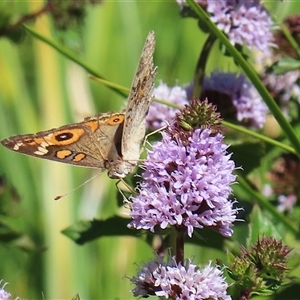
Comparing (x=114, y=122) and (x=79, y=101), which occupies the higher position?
(x=79, y=101)

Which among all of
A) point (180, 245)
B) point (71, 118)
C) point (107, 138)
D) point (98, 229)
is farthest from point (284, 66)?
point (71, 118)

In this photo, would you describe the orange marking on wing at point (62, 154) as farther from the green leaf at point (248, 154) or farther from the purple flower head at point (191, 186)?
the green leaf at point (248, 154)

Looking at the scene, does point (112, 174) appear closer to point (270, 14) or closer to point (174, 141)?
point (174, 141)

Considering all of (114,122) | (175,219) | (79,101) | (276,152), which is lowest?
(175,219)

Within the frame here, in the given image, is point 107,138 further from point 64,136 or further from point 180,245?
point 180,245

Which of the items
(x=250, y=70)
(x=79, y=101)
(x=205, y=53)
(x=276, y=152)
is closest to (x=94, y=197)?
(x=79, y=101)

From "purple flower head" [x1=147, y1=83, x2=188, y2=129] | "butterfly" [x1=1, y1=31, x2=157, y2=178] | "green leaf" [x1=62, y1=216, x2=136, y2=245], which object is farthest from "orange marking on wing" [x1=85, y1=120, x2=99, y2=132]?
"purple flower head" [x1=147, y1=83, x2=188, y2=129]

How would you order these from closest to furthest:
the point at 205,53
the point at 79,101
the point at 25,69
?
the point at 205,53, the point at 79,101, the point at 25,69

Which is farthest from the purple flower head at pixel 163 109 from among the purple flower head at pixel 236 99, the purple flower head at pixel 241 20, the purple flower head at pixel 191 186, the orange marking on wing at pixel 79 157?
the purple flower head at pixel 191 186
